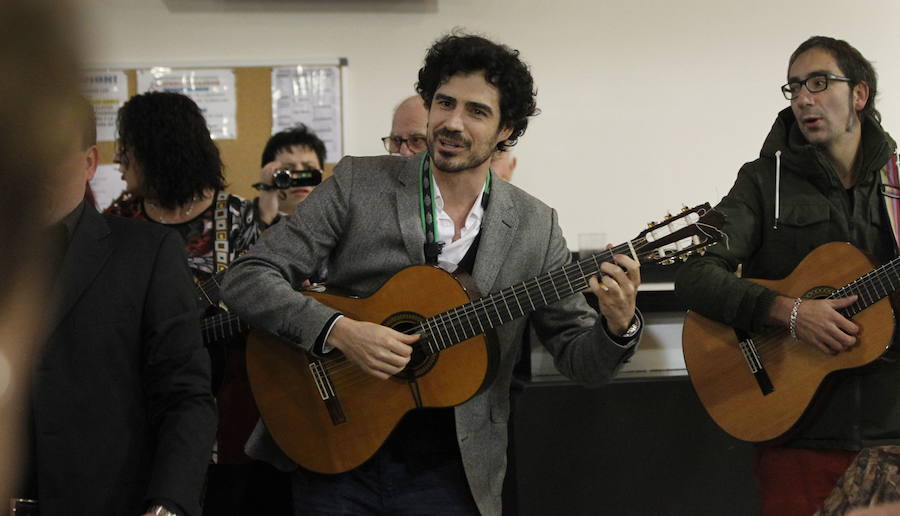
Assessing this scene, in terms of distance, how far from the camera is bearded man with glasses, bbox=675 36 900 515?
2301mm

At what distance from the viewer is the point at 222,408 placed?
275 centimetres

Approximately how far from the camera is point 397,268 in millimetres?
2176

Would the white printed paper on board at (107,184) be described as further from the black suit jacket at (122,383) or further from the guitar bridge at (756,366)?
the guitar bridge at (756,366)

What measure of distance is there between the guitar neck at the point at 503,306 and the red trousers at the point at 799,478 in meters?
0.79

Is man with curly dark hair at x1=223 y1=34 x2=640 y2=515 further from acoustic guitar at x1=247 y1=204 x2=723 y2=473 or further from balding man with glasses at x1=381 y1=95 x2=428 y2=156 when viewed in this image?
balding man with glasses at x1=381 y1=95 x2=428 y2=156

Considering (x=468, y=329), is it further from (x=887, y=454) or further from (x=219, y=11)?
(x=219, y=11)

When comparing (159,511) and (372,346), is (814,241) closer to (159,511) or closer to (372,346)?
(372,346)

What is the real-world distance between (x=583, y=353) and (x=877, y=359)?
0.79m

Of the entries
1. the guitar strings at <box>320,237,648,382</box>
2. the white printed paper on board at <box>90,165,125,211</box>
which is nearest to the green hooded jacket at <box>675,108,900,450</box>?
the guitar strings at <box>320,237,648,382</box>

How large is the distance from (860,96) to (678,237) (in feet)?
2.92

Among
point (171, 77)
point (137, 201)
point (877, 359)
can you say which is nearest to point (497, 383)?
point (877, 359)

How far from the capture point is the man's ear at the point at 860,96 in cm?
253

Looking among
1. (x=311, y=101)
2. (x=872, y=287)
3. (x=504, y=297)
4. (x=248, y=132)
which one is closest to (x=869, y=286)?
(x=872, y=287)

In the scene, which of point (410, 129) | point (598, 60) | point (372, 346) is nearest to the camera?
point (372, 346)
